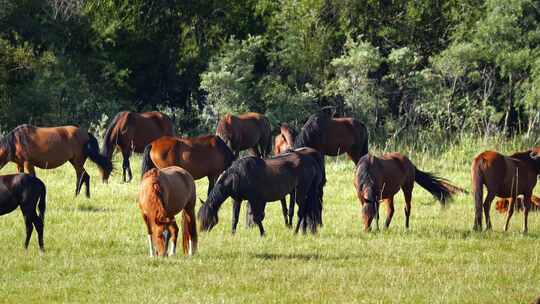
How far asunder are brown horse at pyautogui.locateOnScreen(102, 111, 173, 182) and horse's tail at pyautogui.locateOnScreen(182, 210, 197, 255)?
8529mm

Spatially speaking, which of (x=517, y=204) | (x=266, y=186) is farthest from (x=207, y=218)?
(x=517, y=204)

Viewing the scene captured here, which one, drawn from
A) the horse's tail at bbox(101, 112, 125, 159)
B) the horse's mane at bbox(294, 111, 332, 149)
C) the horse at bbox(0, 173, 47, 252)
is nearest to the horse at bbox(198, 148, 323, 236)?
the horse at bbox(0, 173, 47, 252)

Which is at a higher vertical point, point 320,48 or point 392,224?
point 320,48

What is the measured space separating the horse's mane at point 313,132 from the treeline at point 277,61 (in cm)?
959

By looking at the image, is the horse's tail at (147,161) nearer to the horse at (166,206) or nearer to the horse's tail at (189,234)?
the horse at (166,206)

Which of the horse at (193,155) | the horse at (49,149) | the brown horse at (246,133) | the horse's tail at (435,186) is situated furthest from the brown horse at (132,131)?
the horse's tail at (435,186)

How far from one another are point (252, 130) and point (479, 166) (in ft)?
27.0

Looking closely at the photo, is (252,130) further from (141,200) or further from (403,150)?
(141,200)

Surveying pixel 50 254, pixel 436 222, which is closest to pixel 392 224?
pixel 436 222

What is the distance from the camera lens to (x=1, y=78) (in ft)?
93.4

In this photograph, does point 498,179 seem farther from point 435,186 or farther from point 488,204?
point 435,186

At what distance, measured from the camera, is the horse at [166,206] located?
12.0m

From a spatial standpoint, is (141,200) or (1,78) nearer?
(141,200)

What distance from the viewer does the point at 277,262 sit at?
12.4 m
